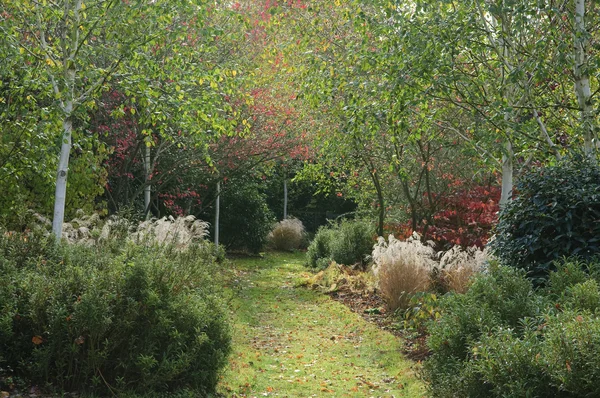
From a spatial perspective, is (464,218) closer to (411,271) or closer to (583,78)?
(411,271)

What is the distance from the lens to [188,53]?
827 cm

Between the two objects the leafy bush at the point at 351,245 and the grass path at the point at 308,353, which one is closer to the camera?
the grass path at the point at 308,353

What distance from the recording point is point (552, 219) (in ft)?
20.2

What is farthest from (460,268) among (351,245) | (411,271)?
(351,245)

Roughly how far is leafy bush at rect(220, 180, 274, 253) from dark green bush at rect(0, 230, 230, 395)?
13.0 metres

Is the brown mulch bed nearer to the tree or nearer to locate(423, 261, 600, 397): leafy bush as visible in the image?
locate(423, 261, 600, 397): leafy bush

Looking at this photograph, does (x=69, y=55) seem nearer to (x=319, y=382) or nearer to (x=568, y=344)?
(x=319, y=382)

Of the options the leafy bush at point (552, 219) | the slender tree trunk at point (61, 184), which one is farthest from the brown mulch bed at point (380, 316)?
the slender tree trunk at point (61, 184)

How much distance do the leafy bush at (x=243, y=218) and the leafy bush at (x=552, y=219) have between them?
12.4 m

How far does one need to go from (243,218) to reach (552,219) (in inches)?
514

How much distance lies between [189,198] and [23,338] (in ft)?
38.3

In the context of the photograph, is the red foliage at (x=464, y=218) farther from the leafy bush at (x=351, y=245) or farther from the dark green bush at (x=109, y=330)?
the dark green bush at (x=109, y=330)

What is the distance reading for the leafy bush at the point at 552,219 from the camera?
6003 millimetres

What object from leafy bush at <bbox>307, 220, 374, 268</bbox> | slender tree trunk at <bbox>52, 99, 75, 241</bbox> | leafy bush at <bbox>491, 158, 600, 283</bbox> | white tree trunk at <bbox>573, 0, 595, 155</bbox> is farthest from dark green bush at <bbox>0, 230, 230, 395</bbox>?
leafy bush at <bbox>307, 220, 374, 268</bbox>
